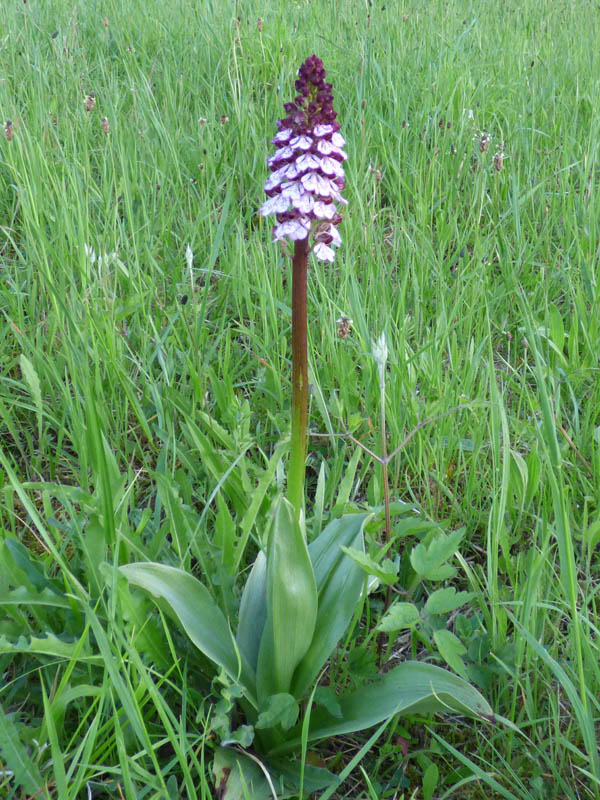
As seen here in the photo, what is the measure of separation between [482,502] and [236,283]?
116 cm

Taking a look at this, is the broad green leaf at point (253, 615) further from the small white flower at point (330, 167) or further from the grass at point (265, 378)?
the small white flower at point (330, 167)

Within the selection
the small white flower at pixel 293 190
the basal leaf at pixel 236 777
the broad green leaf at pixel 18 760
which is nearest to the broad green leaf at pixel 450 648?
the basal leaf at pixel 236 777

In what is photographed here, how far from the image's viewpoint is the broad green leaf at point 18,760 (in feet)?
3.15

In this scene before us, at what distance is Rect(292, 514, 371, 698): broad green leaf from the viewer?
1.17 m

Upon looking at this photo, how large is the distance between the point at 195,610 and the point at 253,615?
13cm

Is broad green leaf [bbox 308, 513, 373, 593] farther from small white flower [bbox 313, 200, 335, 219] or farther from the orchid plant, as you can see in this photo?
small white flower [bbox 313, 200, 335, 219]

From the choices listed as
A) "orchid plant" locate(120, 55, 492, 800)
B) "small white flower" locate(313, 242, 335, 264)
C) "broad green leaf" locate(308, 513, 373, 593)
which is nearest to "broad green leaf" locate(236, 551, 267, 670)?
"orchid plant" locate(120, 55, 492, 800)

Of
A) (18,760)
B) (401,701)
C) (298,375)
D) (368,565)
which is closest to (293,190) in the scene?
(298,375)

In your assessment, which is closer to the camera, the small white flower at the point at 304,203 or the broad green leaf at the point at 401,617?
the small white flower at the point at 304,203

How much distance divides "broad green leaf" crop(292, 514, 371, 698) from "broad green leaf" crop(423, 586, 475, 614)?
0.43 ft

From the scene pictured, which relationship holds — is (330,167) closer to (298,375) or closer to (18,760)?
(298,375)

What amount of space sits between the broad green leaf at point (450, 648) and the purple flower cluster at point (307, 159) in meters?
0.71

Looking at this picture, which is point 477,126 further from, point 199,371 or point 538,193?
point 199,371

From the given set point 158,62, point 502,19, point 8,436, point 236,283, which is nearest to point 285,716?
point 8,436
